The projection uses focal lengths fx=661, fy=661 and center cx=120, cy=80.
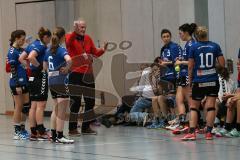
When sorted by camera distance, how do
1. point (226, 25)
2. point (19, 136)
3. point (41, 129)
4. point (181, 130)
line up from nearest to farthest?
point (41, 129)
point (181, 130)
point (19, 136)
point (226, 25)

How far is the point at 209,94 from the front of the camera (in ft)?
39.0

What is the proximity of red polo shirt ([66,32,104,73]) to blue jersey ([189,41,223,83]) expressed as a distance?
254 centimetres

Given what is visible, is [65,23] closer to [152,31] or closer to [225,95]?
[152,31]

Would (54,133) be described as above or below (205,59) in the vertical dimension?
below

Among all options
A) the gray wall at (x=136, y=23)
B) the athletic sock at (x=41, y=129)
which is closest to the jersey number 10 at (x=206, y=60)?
the gray wall at (x=136, y=23)

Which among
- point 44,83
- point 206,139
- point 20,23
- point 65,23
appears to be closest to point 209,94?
point 206,139

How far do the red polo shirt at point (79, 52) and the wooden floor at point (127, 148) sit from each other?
4.63 ft

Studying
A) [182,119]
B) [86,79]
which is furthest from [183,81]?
[86,79]

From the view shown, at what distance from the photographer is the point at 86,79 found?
13562 millimetres

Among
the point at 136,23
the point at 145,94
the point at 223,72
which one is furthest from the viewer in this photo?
the point at 136,23

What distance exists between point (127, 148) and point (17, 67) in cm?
326

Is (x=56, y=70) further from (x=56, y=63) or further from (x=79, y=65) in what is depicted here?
(x=79, y=65)

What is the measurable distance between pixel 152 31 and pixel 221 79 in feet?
13.7

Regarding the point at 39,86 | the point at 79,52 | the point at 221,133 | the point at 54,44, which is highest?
the point at 54,44
